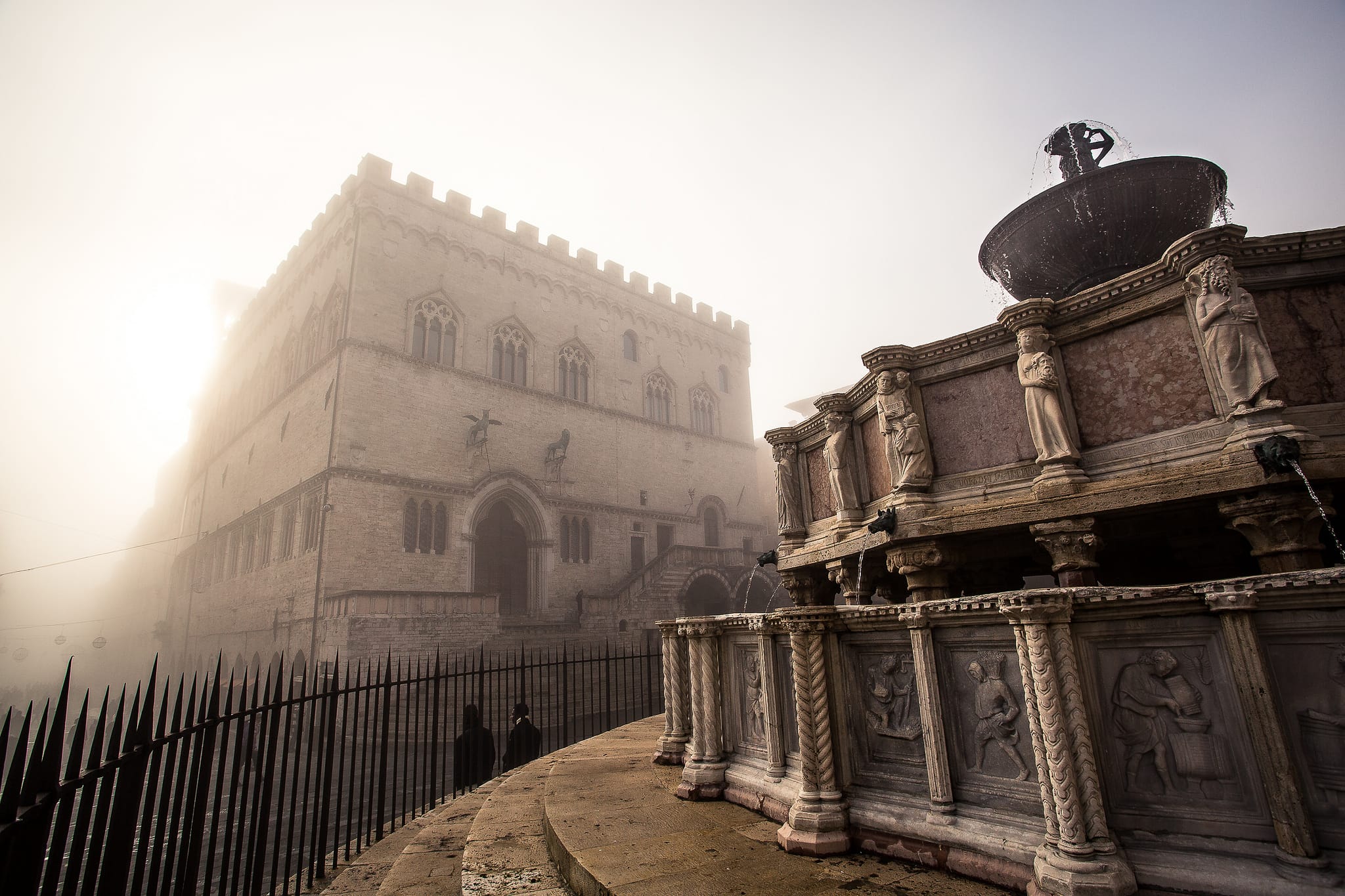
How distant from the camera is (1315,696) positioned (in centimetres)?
309

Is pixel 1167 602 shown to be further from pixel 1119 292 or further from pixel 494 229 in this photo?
pixel 494 229

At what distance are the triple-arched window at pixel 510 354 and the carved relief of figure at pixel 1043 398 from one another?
841 inches

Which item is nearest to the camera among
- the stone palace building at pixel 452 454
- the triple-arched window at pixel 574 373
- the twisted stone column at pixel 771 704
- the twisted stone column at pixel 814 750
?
the twisted stone column at pixel 814 750

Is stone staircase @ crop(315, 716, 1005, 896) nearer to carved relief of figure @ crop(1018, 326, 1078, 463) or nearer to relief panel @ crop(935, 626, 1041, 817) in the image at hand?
relief panel @ crop(935, 626, 1041, 817)

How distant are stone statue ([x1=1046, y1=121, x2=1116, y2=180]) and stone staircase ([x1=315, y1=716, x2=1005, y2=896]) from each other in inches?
261

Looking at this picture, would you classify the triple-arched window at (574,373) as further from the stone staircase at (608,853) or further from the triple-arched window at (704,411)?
the stone staircase at (608,853)

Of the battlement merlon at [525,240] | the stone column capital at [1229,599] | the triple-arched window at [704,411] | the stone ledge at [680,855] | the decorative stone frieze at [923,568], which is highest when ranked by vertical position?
the battlement merlon at [525,240]

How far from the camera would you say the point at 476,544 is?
22469 mm

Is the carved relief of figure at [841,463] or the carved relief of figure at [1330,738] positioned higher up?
the carved relief of figure at [841,463]

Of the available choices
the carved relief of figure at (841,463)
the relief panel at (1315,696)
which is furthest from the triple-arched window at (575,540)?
the relief panel at (1315,696)

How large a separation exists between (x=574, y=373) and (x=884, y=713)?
79.1 ft

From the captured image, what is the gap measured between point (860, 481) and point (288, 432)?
73.8 ft

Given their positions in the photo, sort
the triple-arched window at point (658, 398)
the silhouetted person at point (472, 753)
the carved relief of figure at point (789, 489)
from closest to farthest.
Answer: the carved relief of figure at point (789, 489) → the silhouetted person at point (472, 753) → the triple-arched window at point (658, 398)

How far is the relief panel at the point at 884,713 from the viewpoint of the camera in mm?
3963
